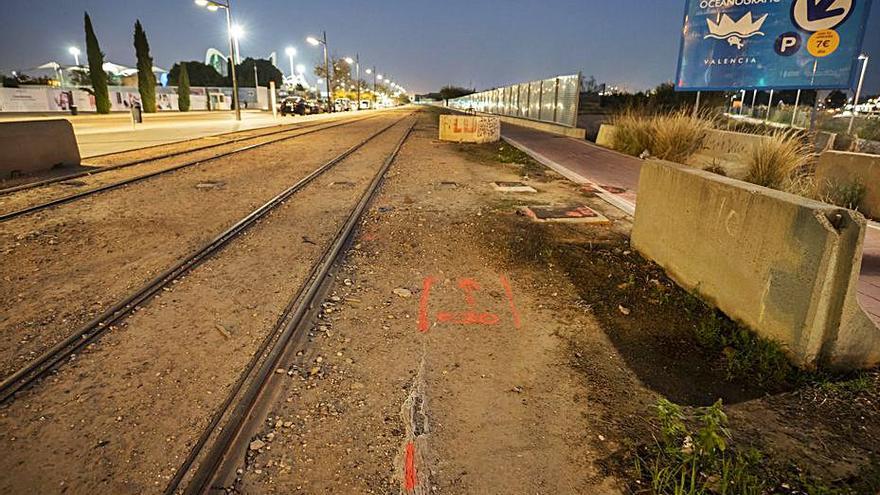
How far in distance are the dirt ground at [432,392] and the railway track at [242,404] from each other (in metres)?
0.09

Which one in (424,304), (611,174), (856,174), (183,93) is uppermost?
A: (183,93)

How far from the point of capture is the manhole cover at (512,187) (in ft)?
30.0

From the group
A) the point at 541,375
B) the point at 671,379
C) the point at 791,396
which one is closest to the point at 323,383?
A: the point at 541,375

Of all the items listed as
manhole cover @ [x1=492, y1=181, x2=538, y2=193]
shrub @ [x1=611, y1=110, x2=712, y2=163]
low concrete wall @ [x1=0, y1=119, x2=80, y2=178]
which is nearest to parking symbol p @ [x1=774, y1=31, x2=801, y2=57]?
shrub @ [x1=611, y1=110, x2=712, y2=163]

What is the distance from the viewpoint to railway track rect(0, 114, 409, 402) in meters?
2.83

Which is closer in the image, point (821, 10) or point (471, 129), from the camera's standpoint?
point (821, 10)

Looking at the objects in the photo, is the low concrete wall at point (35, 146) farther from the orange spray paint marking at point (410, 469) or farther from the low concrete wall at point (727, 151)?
the low concrete wall at point (727, 151)

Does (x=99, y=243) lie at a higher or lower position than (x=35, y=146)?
lower

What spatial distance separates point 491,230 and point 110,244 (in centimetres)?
479

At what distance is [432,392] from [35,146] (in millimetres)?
11681

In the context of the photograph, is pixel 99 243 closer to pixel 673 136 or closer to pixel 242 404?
pixel 242 404

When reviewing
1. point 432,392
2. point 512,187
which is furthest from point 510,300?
point 512,187

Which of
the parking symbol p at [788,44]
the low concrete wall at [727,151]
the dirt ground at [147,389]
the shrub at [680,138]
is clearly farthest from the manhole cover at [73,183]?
the parking symbol p at [788,44]

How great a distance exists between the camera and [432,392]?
2.89m
